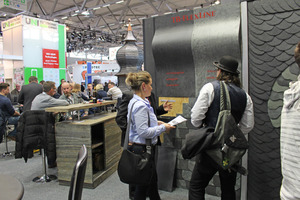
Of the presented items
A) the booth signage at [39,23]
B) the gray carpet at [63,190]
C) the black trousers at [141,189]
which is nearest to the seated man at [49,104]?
the gray carpet at [63,190]

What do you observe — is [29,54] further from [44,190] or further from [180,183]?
[180,183]

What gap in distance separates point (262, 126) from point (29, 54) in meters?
8.27

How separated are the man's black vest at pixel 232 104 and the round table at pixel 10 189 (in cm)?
134

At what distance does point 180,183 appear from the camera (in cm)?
297

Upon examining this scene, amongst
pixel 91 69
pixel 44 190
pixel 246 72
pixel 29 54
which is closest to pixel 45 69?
pixel 29 54

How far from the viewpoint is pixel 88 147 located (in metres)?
3.13

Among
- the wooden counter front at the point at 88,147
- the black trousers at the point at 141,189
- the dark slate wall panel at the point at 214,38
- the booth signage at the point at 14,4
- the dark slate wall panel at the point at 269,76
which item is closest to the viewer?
the black trousers at the point at 141,189

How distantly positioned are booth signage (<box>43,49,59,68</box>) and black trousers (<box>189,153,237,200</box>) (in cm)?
823

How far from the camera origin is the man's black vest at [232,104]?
182cm

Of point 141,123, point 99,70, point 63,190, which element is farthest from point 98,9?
point 141,123

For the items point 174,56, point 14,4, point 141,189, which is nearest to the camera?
point 141,189

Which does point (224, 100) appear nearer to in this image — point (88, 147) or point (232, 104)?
point (232, 104)

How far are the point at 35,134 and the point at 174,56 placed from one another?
2.16 m

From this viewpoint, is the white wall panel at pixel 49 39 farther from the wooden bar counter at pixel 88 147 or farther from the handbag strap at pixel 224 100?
the handbag strap at pixel 224 100
